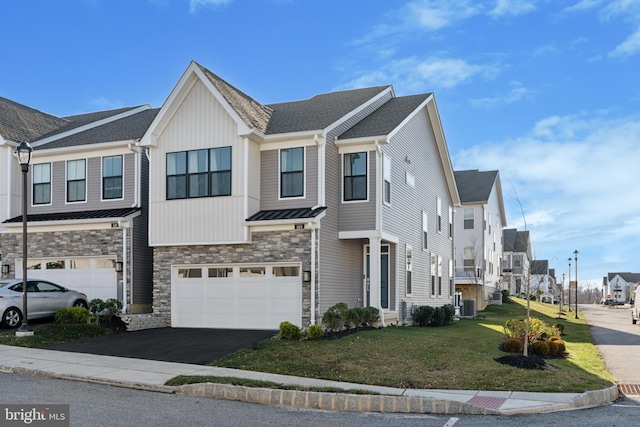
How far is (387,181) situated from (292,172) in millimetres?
3385

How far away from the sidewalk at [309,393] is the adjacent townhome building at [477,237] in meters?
30.9

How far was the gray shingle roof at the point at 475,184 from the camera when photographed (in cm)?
4645

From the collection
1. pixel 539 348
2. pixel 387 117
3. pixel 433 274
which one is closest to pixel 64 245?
pixel 387 117

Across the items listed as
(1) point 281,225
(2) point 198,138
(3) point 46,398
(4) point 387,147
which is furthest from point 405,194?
(3) point 46,398

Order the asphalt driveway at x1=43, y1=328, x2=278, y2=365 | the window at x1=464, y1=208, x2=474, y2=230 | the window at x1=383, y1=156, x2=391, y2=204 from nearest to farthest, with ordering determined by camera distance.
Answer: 1. the asphalt driveway at x1=43, y1=328, x2=278, y2=365
2. the window at x1=383, y1=156, x2=391, y2=204
3. the window at x1=464, y1=208, x2=474, y2=230

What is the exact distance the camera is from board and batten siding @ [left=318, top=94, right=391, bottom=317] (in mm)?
19484

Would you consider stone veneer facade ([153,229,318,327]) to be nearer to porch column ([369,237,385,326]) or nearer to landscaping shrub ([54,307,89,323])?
porch column ([369,237,385,326])

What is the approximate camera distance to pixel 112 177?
76.4ft

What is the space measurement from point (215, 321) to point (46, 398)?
408 inches

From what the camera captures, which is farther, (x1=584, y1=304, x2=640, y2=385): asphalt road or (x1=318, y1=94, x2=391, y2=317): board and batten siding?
(x1=318, y1=94, x2=391, y2=317): board and batten siding

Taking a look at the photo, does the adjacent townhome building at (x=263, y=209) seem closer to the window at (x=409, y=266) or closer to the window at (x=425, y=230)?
the window at (x=409, y=266)

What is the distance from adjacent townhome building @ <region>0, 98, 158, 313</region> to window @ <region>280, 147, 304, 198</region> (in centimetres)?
575

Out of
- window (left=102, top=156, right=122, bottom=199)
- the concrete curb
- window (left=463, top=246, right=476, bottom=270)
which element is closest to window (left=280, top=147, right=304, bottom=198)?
window (left=102, top=156, right=122, bottom=199)

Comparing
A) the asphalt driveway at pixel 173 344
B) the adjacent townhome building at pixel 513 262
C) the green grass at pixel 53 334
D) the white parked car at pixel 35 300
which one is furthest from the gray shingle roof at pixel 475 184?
the green grass at pixel 53 334
